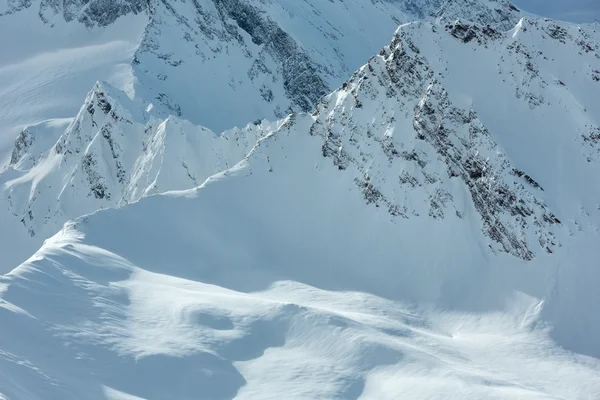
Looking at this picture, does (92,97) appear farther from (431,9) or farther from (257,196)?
(431,9)

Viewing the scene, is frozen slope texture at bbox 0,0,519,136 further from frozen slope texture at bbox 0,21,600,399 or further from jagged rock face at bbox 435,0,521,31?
frozen slope texture at bbox 0,21,600,399

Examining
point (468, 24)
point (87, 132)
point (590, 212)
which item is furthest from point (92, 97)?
point (590, 212)

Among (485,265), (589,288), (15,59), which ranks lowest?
(15,59)

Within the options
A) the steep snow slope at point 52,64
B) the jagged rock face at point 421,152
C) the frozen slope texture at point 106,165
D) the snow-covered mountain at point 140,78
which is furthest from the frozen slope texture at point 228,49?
the jagged rock face at point 421,152

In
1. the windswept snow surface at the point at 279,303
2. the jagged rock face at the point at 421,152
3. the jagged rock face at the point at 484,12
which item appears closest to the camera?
the windswept snow surface at the point at 279,303

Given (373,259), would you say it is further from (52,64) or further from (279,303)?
(52,64)

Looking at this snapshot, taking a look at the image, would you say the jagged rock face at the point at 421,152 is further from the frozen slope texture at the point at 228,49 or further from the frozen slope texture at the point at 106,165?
the frozen slope texture at the point at 228,49

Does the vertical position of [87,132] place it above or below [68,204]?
above

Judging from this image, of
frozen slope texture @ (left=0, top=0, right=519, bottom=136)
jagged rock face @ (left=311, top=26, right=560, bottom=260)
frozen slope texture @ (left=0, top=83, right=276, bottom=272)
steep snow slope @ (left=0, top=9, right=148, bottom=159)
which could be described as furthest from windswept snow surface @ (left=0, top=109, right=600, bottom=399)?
steep snow slope @ (left=0, top=9, right=148, bottom=159)
